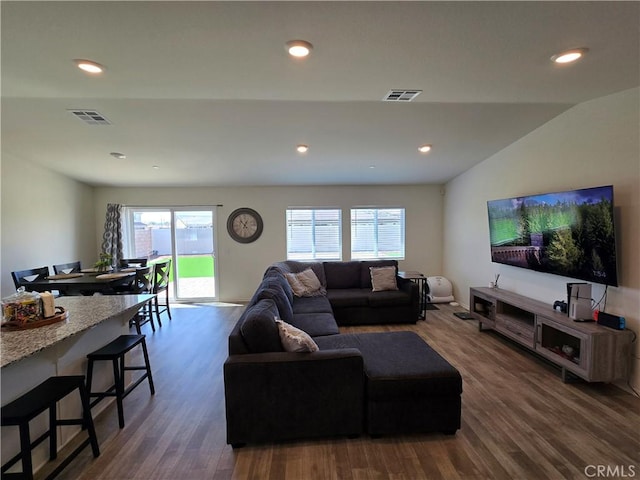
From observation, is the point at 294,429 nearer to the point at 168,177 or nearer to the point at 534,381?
the point at 534,381

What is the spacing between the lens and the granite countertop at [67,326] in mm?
1557

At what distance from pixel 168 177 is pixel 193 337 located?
2899 millimetres

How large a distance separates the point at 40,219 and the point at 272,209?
3749 mm

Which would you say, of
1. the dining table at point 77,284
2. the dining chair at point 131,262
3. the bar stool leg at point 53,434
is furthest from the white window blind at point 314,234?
the bar stool leg at point 53,434

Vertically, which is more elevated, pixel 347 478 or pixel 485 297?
pixel 485 297

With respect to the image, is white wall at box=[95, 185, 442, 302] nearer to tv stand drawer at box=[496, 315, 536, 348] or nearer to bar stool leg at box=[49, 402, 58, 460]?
tv stand drawer at box=[496, 315, 536, 348]

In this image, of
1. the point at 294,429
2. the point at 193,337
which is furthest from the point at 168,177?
the point at 294,429

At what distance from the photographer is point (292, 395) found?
2.01 meters

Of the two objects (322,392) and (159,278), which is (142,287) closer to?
(159,278)

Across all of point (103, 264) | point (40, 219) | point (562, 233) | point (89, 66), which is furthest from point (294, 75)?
point (40, 219)

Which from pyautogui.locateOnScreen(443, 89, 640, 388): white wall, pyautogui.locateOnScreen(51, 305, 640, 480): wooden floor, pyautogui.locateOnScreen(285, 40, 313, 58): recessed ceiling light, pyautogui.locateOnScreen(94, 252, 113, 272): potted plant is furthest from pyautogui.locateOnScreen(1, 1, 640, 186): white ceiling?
pyautogui.locateOnScreen(51, 305, 640, 480): wooden floor

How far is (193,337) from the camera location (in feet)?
13.5

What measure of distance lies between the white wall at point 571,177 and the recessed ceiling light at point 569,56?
1.04m

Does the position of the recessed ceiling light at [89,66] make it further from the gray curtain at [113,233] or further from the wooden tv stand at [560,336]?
the wooden tv stand at [560,336]
